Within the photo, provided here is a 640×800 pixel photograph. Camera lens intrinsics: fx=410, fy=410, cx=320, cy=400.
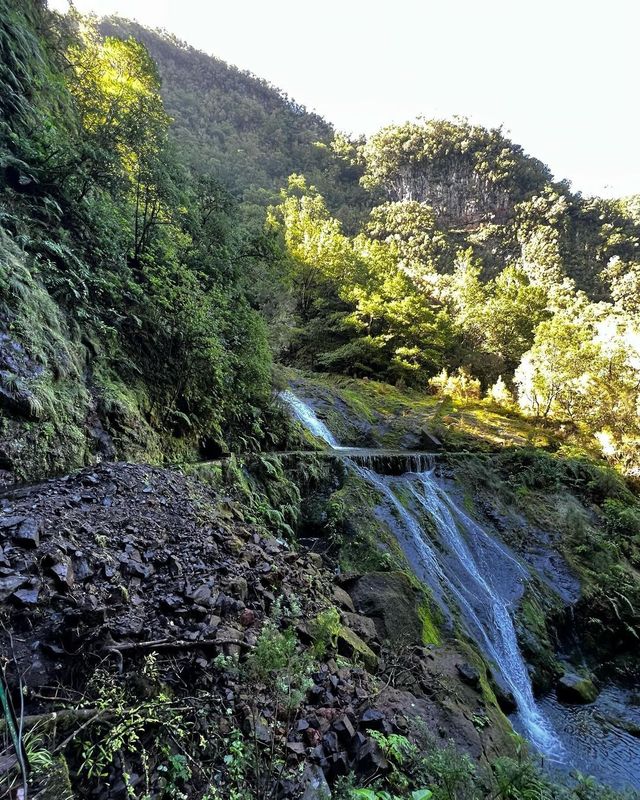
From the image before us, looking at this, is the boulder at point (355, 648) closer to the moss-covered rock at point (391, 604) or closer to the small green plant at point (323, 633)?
the small green plant at point (323, 633)

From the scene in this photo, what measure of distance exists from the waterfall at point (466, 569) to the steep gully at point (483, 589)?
0.8 inches

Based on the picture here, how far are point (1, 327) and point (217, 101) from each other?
67.2 m

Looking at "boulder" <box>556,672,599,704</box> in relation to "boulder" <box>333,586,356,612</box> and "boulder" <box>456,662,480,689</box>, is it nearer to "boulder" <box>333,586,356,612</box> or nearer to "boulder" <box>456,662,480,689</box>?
"boulder" <box>456,662,480,689</box>

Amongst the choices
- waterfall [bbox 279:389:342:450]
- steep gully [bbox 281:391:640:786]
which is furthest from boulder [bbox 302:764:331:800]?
waterfall [bbox 279:389:342:450]

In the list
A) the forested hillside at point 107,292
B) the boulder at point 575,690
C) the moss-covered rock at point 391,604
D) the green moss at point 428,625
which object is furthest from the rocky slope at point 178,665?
the boulder at point 575,690

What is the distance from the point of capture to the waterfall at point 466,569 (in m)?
7.32

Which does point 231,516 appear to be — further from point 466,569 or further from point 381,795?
point 466,569

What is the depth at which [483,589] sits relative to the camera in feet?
29.5

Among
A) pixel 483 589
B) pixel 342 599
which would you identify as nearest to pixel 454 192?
pixel 483 589

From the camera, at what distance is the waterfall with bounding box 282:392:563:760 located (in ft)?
24.0

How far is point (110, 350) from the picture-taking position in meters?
7.20

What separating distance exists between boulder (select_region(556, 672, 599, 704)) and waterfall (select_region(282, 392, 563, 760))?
709mm

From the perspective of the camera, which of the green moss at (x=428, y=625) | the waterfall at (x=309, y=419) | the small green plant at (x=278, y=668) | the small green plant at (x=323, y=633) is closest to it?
the small green plant at (x=278, y=668)

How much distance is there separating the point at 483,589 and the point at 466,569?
1.69 ft
